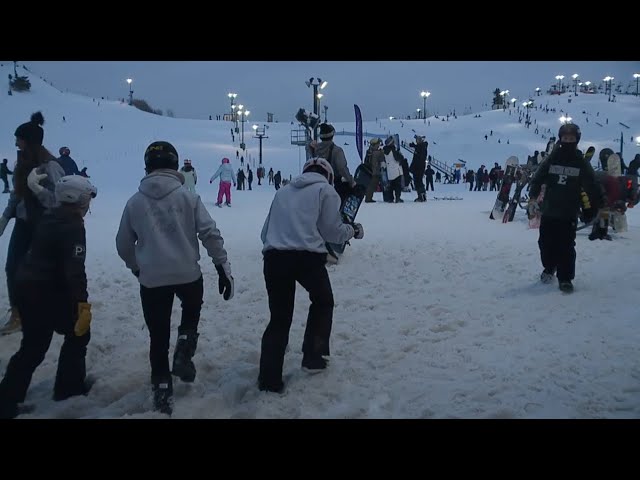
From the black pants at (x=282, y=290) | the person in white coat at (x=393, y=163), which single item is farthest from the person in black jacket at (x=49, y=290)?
the person in white coat at (x=393, y=163)

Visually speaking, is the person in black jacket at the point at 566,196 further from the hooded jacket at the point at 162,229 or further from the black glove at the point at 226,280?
the hooded jacket at the point at 162,229

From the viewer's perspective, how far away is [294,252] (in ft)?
12.5

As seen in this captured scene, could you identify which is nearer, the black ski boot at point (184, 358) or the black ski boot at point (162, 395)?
the black ski boot at point (162, 395)

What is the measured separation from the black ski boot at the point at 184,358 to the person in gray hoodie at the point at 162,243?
0.05ft

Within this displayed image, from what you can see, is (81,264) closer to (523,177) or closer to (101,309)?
→ (101,309)

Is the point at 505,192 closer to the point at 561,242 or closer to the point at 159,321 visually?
the point at 561,242

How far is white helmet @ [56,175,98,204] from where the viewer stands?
3492 millimetres

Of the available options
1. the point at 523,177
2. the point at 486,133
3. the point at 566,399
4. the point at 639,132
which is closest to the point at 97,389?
the point at 566,399

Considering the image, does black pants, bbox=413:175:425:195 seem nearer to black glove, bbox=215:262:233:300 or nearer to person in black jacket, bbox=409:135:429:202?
person in black jacket, bbox=409:135:429:202

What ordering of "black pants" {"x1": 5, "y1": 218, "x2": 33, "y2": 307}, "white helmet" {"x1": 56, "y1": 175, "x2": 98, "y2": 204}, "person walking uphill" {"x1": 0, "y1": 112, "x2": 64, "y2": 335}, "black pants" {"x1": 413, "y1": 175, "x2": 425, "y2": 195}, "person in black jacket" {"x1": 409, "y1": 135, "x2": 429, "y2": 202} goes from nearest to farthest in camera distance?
"white helmet" {"x1": 56, "y1": 175, "x2": 98, "y2": 204}
"person walking uphill" {"x1": 0, "y1": 112, "x2": 64, "y2": 335}
"black pants" {"x1": 5, "y1": 218, "x2": 33, "y2": 307}
"black pants" {"x1": 413, "y1": 175, "x2": 425, "y2": 195}
"person in black jacket" {"x1": 409, "y1": 135, "x2": 429, "y2": 202}

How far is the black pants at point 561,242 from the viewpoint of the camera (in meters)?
5.79

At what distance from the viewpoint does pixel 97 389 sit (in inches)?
153

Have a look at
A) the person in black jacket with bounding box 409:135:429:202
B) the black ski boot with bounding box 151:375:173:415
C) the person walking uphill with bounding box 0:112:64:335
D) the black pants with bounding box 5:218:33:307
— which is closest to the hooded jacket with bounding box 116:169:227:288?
the black ski boot with bounding box 151:375:173:415

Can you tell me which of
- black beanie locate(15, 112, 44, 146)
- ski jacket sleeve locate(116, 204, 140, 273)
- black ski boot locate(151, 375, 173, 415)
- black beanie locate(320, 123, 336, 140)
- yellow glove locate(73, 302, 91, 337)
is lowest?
black ski boot locate(151, 375, 173, 415)
